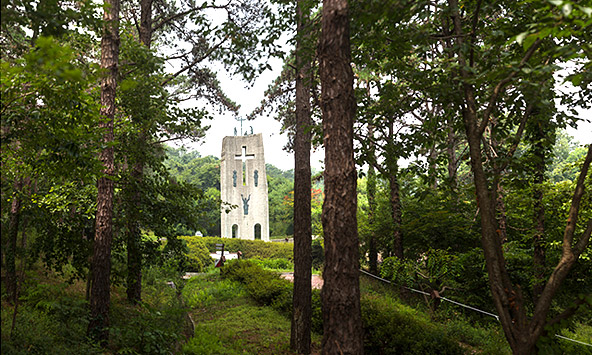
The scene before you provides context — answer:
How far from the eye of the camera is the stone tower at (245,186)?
32812 mm

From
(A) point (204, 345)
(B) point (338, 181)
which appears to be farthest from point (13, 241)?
(B) point (338, 181)

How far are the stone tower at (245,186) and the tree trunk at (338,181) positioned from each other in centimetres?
2971

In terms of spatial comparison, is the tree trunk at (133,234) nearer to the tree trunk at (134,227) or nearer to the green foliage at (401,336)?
the tree trunk at (134,227)

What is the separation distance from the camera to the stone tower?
32.8m

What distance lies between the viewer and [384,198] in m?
13.9

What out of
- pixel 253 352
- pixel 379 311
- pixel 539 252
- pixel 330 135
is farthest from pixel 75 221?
pixel 539 252

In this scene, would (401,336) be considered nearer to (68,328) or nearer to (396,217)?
(68,328)

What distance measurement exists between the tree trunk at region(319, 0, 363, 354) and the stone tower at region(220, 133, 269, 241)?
97.5 feet

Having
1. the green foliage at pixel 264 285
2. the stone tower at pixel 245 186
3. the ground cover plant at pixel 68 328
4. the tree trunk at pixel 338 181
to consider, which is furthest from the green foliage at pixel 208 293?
the stone tower at pixel 245 186

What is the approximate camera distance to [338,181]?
138 inches

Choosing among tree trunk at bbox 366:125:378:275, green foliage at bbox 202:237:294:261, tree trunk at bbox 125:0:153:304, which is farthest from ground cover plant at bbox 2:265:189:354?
green foliage at bbox 202:237:294:261

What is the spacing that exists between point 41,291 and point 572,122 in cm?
846

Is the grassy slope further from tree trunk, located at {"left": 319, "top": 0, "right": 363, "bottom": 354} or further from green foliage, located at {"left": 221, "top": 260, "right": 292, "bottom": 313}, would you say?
tree trunk, located at {"left": 319, "top": 0, "right": 363, "bottom": 354}

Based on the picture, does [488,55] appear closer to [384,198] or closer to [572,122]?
[572,122]
